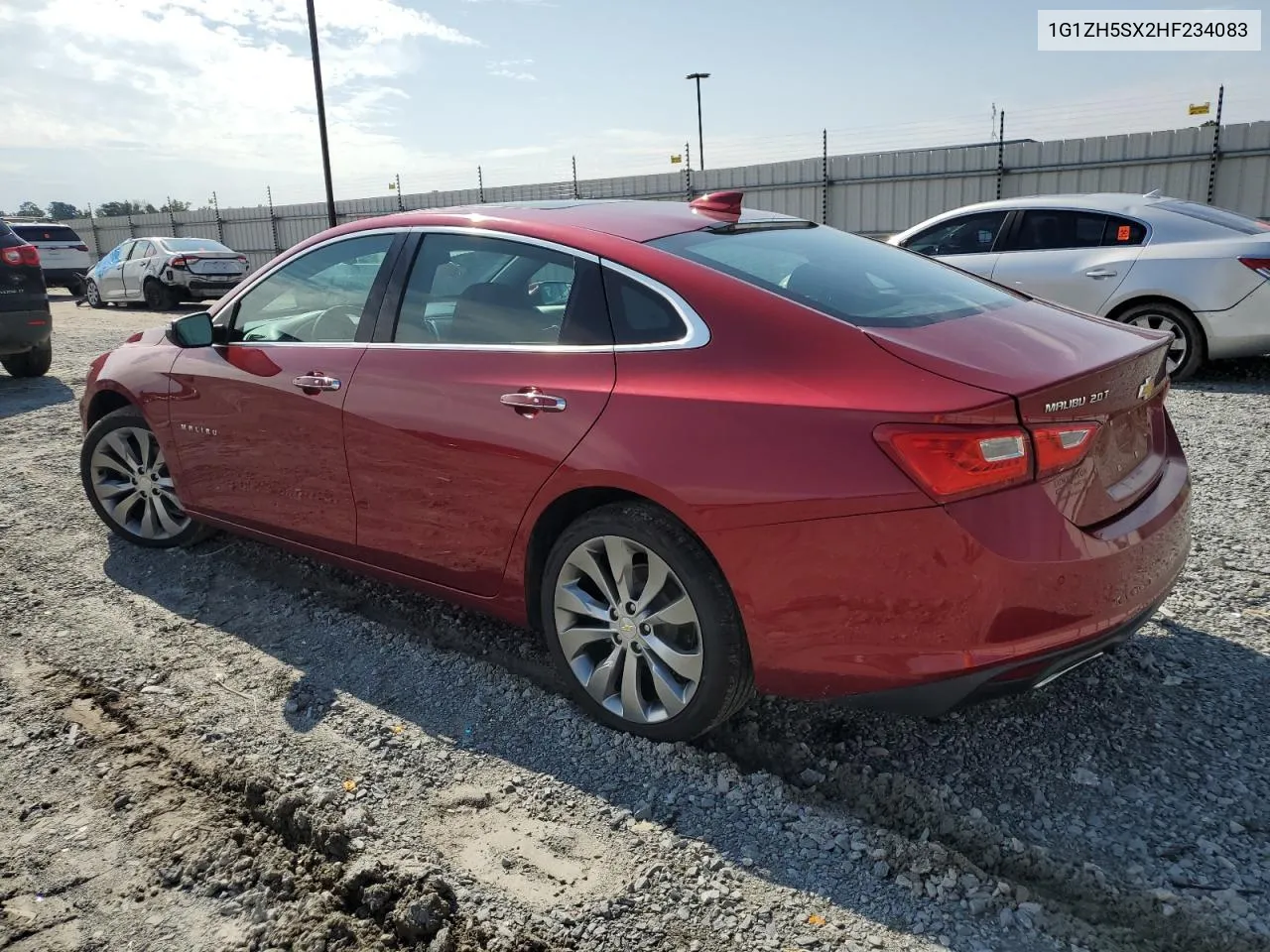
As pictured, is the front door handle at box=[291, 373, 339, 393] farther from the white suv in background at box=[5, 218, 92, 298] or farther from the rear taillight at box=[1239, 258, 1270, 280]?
the white suv in background at box=[5, 218, 92, 298]

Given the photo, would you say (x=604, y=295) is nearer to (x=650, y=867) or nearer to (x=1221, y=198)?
(x=650, y=867)

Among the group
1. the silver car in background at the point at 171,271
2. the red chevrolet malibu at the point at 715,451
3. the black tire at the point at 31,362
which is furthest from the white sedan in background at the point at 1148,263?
the silver car in background at the point at 171,271

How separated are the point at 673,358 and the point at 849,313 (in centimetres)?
51

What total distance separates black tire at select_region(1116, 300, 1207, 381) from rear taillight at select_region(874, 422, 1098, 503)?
20.6ft

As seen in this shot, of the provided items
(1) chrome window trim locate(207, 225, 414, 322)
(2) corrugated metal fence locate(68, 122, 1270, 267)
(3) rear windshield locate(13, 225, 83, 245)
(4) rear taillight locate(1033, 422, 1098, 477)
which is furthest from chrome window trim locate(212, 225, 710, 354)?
(3) rear windshield locate(13, 225, 83, 245)

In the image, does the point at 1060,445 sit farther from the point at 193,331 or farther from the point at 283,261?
the point at 193,331

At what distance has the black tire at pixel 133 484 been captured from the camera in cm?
462

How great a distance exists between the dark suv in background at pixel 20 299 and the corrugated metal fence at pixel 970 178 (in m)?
5.76

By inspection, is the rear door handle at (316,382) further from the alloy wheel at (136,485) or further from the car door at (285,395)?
the alloy wheel at (136,485)

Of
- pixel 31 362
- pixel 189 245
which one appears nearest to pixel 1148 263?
pixel 31 362

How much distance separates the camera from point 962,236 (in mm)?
8727

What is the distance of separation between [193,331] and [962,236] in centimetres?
685

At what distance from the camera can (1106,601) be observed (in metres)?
2.47

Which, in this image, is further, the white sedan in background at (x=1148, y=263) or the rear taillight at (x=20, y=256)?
the rear taillight at (x=20, y=256)
